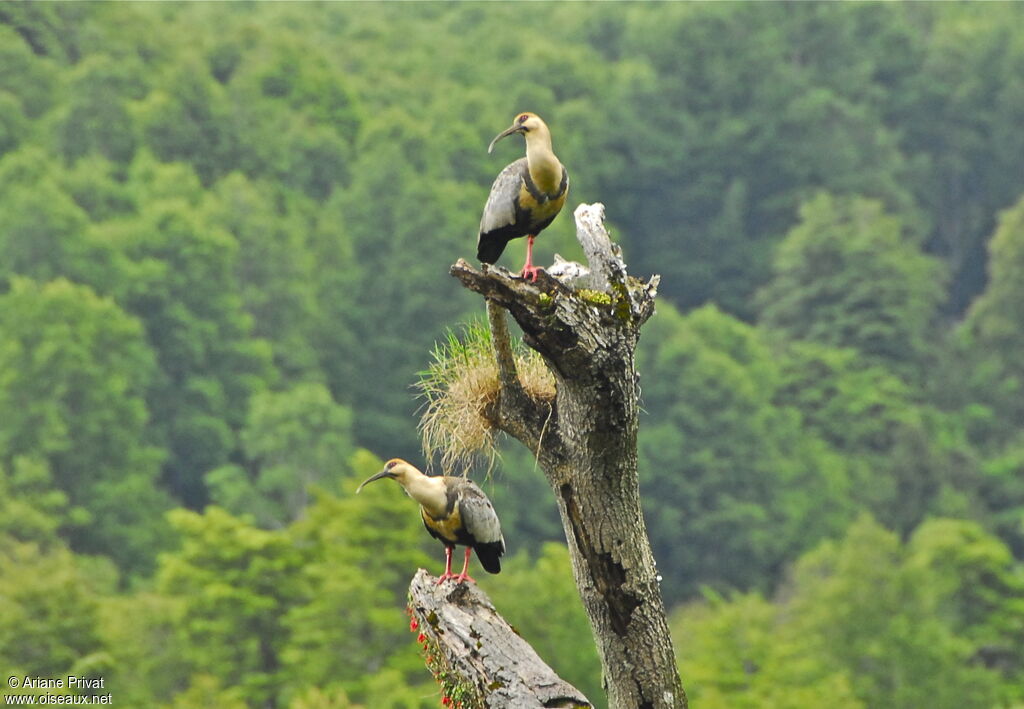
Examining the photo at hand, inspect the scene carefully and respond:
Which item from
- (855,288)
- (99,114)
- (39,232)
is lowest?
(39,232)

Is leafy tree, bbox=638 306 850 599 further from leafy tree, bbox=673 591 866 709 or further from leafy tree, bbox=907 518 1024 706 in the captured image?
leafy tree, bbox=673 591 866 709

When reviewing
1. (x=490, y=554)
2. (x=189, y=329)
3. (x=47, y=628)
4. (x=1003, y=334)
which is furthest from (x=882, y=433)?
(x=490, y=554)

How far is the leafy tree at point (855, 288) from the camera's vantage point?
8975 centimetres

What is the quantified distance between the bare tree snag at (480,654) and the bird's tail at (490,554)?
703mm

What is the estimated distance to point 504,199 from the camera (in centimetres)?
1255

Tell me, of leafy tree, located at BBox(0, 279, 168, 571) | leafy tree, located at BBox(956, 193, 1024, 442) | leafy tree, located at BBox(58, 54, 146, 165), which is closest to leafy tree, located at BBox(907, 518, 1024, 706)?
leafy tree, located at BBox(0, 279, 168, 571)

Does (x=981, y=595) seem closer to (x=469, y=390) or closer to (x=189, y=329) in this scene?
(x=189, y=329)

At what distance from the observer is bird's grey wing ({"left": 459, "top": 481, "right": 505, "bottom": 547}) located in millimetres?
12961

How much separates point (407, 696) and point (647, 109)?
239 feet

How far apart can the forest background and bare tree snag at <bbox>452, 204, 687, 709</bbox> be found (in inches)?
811

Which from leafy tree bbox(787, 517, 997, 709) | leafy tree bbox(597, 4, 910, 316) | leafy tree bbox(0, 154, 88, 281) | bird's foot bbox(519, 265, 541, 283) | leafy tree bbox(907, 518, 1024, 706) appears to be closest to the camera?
bird's foot bbox(519, 265, 541, 283)

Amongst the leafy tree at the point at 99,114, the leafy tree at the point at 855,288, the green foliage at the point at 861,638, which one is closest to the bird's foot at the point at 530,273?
the green foliage at the point at 861,638

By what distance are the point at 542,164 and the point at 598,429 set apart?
180 centimetres

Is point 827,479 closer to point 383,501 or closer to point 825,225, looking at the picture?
point 825,225
